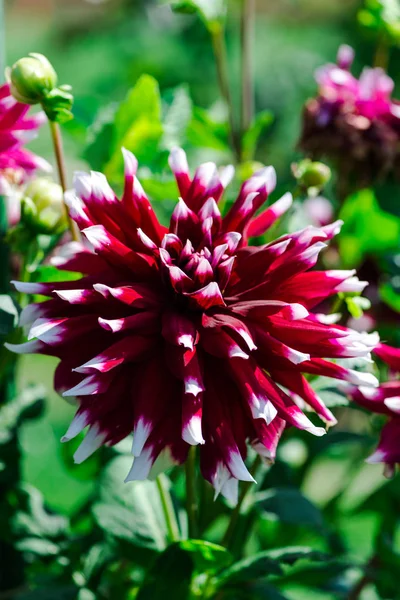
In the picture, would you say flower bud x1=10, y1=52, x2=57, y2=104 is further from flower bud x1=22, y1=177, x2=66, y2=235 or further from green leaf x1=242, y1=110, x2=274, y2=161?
green leaf x1=242, y1=110, x2=274, y2=161

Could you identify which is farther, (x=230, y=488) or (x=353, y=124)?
(x=353, y=124)

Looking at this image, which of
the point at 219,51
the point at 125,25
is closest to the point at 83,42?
the point at 125,25

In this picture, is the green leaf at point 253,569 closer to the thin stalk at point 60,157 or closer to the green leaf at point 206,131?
the thin stalk at point 60,157

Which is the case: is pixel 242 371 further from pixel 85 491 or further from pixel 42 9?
pixel 42 9

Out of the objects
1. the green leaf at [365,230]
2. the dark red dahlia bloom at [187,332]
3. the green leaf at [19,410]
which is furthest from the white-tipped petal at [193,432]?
the green leaf at [365,230]

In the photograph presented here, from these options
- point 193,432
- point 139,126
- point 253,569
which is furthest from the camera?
point 139,126

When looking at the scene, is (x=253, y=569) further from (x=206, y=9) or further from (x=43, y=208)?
(x=206, y=9)

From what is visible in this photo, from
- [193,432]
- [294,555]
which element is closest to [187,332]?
[193,432]
